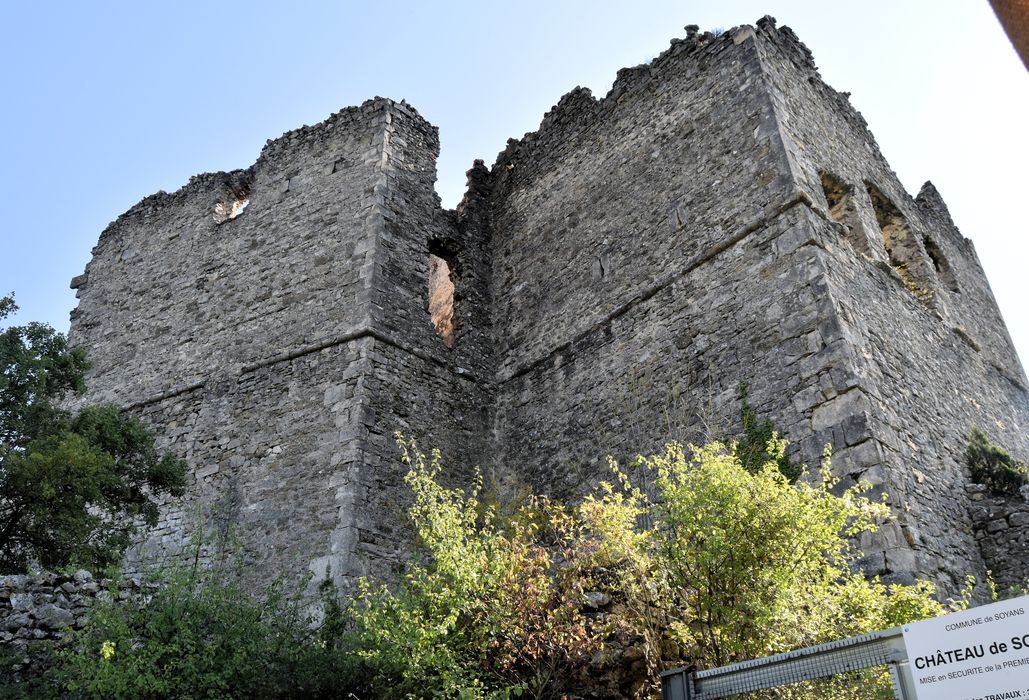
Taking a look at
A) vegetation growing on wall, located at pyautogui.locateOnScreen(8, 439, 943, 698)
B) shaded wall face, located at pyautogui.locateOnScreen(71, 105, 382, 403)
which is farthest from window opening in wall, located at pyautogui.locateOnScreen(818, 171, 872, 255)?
shaded wall face, located at pyautogui.locateOnScreen(71, 105, 382, 403)

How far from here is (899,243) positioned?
12305mm

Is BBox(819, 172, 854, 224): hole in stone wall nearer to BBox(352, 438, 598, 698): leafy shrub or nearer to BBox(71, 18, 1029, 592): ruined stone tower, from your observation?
BBox(71, 18, 1029, 592): ruined stone tower

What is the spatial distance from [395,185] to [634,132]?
140 inches

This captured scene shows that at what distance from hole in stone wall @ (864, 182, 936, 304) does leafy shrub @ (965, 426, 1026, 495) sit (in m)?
2.78

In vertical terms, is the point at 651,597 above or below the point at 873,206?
below

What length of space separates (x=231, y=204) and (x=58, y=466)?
6939 millimetres

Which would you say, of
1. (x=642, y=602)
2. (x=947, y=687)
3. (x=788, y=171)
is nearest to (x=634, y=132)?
(x=788, y=171)

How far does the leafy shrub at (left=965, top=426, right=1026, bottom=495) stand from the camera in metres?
9.11

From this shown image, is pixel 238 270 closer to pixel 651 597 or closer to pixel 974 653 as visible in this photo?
pixel 651 597

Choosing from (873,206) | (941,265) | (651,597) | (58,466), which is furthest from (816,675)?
(941,265)

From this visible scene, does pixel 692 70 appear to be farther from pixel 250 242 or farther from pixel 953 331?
pixel 250 242

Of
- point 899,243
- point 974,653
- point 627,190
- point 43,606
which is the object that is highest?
point 627,190

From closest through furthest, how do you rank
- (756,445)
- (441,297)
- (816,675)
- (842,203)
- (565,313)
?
(816,675)
(756,445)
(842,203)
(565,313)
(441,297)

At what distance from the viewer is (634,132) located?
41.2 feet
